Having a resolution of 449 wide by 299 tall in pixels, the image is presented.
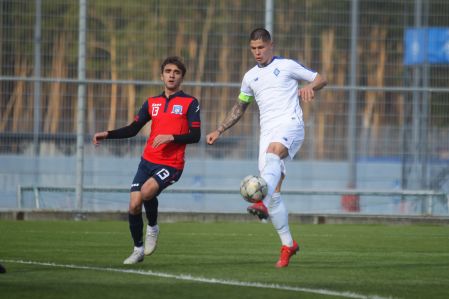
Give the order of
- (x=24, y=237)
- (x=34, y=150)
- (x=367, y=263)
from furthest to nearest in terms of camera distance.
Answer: (x=34, y=150) < (x=24, y=237) < (x=367, y=263)

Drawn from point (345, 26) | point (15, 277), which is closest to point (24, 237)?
point (15, 277)

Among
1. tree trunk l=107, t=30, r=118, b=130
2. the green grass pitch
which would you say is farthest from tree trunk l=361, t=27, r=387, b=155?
tree trunk l=107, t=30, r=118, b=130

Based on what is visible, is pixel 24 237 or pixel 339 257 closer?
pixel 339 257

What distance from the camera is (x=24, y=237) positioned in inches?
515

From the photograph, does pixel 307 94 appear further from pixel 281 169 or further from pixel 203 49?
pixel 203 49

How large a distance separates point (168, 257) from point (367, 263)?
72.4 inches

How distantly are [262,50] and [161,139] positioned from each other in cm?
121

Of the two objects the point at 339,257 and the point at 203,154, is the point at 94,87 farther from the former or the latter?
the point at 339,257

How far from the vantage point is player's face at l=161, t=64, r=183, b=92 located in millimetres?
10117

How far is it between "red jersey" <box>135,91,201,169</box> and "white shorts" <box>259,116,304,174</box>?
0.67 metres

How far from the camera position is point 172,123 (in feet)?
33.2

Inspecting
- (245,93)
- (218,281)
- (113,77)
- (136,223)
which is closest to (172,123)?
(245,93)

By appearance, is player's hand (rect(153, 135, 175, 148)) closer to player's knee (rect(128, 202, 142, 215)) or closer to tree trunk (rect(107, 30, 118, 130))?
player's knee (rect(128, 202, 142, 215))

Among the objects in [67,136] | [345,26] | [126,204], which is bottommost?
[126,204]
